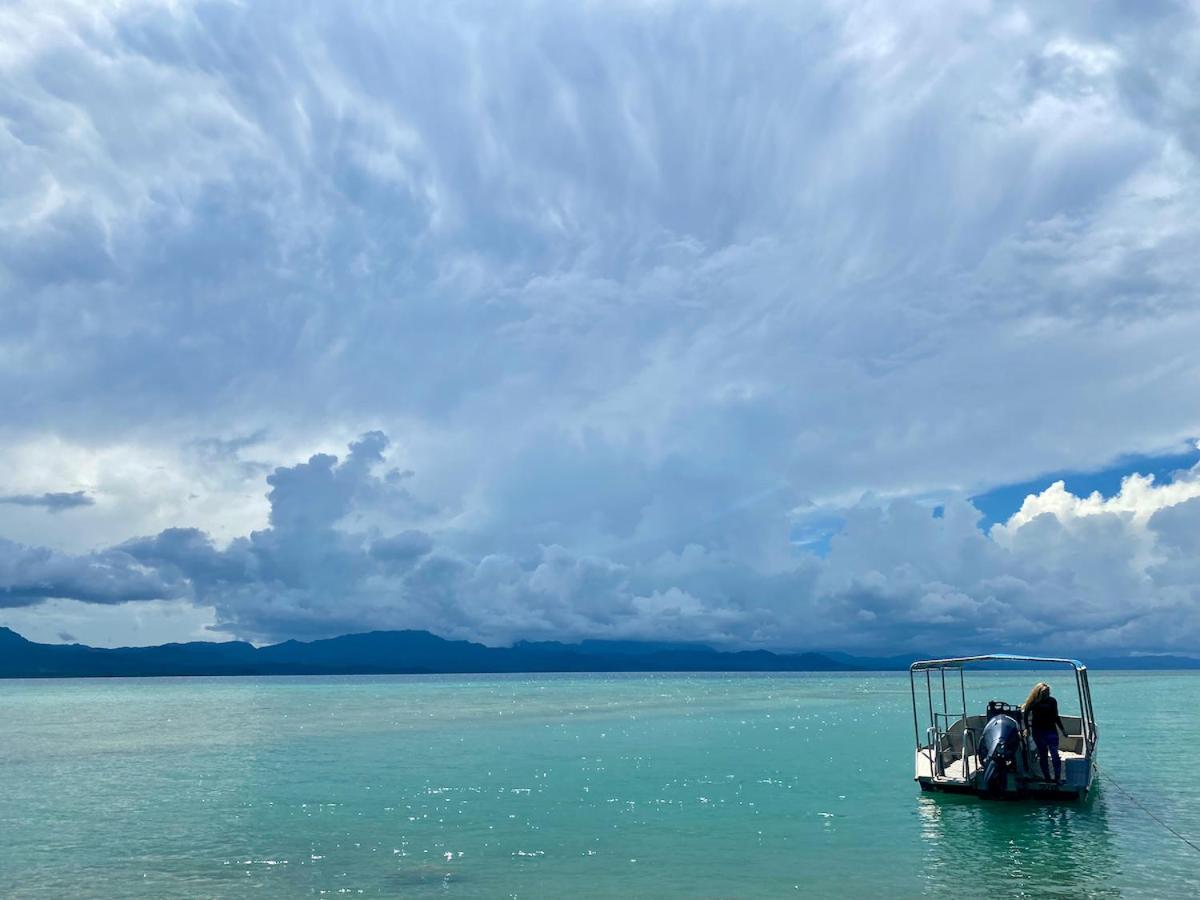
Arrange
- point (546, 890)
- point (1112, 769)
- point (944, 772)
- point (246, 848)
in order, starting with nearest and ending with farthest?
point (546, 890)
point (246, 848)
point (944, 772)
point (1112, 769)

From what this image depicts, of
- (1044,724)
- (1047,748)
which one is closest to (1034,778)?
(1047,748)

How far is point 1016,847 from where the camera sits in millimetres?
25625

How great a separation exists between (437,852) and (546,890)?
531 centimetres

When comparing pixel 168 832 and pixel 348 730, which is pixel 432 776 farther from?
pixel 348 730

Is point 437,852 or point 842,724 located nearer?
point 437,852

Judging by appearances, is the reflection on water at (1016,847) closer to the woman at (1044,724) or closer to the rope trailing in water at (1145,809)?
the rope trailing in water at (1145,809)

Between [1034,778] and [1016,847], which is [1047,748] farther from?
[1016,847]

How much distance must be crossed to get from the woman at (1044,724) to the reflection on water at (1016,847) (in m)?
1.45

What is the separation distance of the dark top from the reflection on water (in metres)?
2.65

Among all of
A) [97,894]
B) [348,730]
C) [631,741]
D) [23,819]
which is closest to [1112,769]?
[631,741]

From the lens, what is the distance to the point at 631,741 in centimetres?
6228

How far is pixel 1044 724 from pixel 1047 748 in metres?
0.94

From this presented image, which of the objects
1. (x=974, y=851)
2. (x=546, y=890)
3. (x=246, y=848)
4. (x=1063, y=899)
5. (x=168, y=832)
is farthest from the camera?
(x=168, y=832)

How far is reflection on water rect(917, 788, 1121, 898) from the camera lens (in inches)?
851
